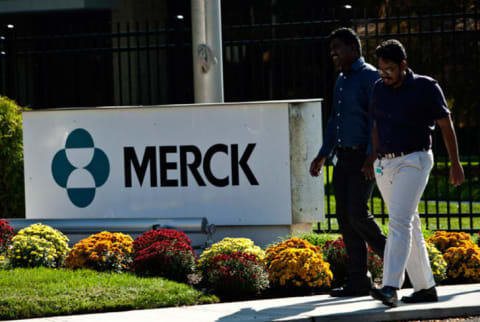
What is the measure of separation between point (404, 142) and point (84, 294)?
9.13 feet

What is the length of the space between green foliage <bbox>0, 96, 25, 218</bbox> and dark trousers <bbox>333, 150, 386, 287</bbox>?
19.0 feet

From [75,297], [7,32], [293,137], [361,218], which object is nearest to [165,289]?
[75,297]

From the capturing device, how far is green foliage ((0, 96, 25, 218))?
10859 mm

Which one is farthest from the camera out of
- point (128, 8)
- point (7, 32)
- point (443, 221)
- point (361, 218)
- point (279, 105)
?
point (128, 8)

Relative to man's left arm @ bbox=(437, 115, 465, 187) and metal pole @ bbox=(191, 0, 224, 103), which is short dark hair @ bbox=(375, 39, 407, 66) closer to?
man's left arm @ bbox=(437, 115, 465, 187)

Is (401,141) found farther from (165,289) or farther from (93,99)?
(93,99)

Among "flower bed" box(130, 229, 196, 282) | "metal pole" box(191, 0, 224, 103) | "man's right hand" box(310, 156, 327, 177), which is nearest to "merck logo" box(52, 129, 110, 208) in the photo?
"metal pole" box(191, 0, 224, 103)

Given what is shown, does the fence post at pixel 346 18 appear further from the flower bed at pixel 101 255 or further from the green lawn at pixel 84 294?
the green lawn at pixel 84 294

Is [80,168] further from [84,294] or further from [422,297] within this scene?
[422,297]

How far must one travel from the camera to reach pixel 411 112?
5.78m

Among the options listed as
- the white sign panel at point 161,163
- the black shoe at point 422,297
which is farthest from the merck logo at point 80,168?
the black shoe at point 422,297

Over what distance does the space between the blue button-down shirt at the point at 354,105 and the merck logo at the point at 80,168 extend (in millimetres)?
3761

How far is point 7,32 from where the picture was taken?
36.0ft

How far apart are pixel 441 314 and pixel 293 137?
3.51m
